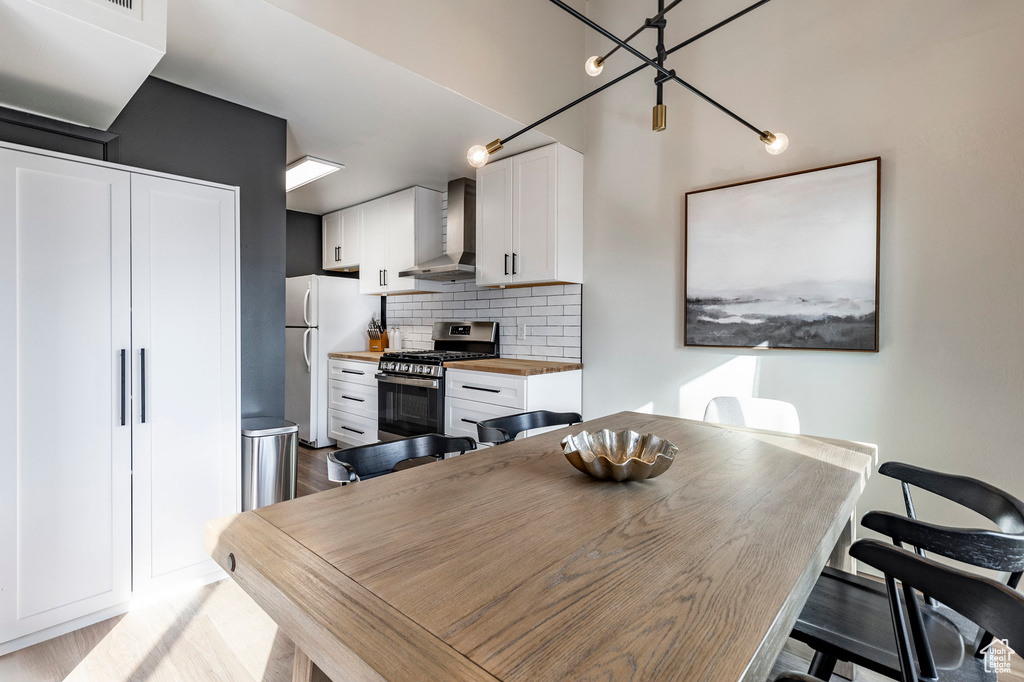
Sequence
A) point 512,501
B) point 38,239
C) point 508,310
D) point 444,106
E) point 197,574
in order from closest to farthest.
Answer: point 512,501 < point 38,239 < point 197,574 < point 444,106 < point 508,310

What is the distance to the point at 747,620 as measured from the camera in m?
0.69

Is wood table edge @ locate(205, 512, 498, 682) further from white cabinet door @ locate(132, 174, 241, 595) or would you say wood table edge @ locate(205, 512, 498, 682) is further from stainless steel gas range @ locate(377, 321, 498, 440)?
stainless steel gas range @ locate(377, 321, 498, 440)

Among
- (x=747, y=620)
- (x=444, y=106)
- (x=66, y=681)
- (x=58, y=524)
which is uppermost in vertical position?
(x=444, y=106)

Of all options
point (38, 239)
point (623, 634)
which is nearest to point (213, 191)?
point (38, 239)

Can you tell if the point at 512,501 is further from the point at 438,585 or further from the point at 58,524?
the point at 58,524

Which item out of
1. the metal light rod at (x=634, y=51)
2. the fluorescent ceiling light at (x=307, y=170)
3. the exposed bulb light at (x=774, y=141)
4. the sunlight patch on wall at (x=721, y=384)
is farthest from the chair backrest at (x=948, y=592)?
the fluorescent ceiling light at (x=307, y=170)

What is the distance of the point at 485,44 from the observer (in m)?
2.85

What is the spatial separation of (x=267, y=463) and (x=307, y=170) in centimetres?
247

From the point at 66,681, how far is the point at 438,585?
1.82 m

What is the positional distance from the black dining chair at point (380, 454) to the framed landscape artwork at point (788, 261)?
188 cm

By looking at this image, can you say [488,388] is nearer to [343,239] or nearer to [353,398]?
[353,398]

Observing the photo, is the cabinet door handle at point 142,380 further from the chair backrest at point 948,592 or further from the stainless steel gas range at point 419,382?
the chair backrest at point 948,592

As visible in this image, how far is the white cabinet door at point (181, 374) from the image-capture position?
2105mm

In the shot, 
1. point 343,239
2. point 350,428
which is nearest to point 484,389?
point 350,428
